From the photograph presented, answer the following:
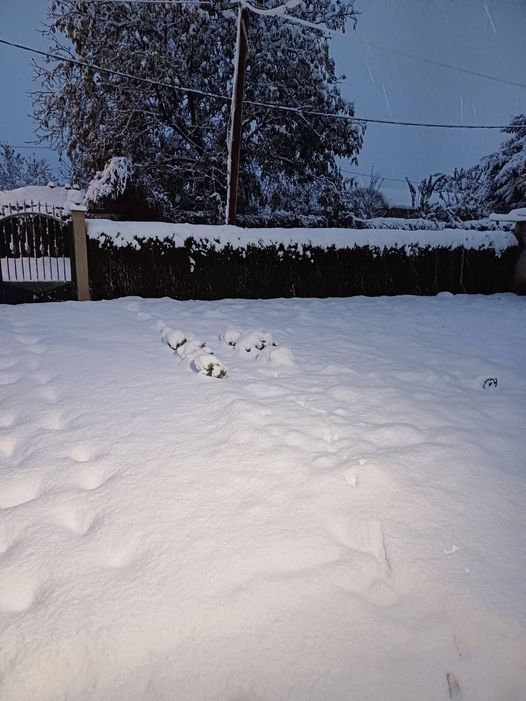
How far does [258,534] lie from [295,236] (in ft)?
22.3

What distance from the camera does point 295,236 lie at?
307 inches

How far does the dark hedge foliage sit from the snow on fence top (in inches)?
3.8

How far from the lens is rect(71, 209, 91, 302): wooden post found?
6336 mm

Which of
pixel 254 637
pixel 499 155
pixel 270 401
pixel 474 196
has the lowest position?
pixel 254 637

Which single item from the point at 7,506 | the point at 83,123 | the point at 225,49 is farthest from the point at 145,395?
the point at 225,49

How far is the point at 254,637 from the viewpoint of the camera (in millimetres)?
1214

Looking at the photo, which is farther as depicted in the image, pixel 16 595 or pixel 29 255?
pixel 29 255

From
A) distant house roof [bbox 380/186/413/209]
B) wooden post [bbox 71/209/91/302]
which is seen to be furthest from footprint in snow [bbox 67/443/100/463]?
distant house roof [bbox 380/186/413/209]

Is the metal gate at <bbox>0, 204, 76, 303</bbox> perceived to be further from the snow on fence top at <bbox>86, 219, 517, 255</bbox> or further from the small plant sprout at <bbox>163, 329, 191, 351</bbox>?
the small plant sprout at <bbox>163, 329, 191, 351</bbox>

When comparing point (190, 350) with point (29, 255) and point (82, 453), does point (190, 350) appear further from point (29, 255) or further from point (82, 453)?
point (29, 255)

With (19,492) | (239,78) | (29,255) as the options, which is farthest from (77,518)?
(239,78)

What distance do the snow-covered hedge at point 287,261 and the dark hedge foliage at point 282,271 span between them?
0.05 ft

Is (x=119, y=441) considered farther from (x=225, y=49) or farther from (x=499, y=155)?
(x=499, y=155)

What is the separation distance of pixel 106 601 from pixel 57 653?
184mm
